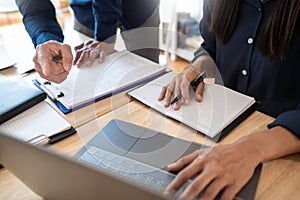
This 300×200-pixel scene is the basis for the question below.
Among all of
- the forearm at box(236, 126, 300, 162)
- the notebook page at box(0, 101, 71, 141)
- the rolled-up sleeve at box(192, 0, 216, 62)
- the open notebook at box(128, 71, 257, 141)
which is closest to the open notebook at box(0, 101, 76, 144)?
the notebook page at box(0, 101, 71, 141)

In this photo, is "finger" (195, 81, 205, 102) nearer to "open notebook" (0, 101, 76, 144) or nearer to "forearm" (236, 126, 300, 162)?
"forearm" (236, 126, 300, 162)

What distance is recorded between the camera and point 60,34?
1.28 m

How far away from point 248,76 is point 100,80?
1.70 feet

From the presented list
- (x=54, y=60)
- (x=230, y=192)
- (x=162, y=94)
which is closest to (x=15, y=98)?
(x=54, y=60)

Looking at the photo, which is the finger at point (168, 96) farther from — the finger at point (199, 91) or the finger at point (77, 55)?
the finger at point (77, 55)

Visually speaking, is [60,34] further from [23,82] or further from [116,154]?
[116,154]

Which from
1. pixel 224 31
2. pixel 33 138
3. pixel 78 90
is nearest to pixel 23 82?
pixel 78 90

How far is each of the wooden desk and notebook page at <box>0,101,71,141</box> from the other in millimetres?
54

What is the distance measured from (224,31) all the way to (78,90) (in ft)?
1.81

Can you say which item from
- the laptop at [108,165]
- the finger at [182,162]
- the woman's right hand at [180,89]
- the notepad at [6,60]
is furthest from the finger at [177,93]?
the notepad at [6,60]

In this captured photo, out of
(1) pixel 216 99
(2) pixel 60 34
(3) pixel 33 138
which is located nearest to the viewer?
(3) pixel 33 138

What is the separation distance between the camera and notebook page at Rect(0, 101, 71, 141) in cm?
81

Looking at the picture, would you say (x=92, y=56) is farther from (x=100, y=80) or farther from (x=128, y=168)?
(x=128, y=168)

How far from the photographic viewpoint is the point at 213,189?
0.58 m
